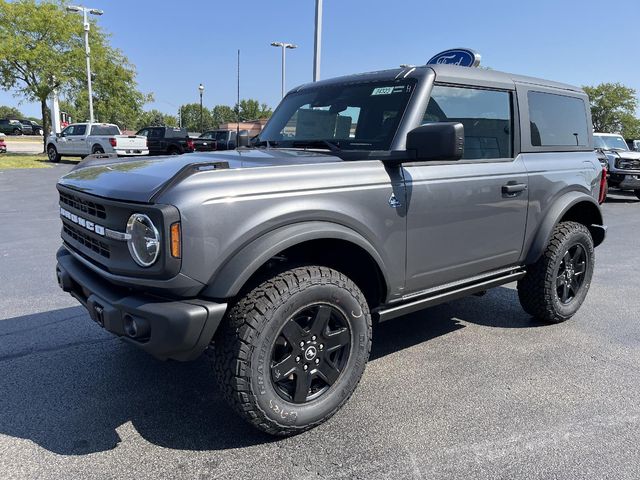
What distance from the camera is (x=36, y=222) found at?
878 centimetres

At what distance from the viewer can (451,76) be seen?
344 cm

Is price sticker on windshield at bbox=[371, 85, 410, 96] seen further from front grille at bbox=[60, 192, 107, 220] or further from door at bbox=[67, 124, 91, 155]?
door at bbox=[67, 124, 91, 155]

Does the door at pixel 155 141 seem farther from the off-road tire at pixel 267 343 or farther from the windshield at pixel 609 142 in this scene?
the off-road tire at pixel 267 343

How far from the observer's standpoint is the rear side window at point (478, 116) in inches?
133

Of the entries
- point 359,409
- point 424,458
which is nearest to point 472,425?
point 424,458

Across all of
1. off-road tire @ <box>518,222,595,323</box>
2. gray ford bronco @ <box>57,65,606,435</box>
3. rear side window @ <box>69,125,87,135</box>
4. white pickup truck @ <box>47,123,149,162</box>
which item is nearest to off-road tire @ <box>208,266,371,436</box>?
gray ford bronco @ <box>57,65,606,435</box>

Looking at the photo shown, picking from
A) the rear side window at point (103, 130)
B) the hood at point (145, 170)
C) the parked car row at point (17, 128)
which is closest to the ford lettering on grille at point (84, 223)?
the hood at point (145, 170)

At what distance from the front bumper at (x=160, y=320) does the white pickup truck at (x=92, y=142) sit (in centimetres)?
2103

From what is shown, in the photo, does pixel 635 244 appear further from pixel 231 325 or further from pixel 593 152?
pixel 231 325

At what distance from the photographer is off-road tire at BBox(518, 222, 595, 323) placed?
413 centimetres

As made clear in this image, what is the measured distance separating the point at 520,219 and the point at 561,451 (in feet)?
5.62

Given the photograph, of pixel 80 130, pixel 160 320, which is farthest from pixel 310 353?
pixel 80 130

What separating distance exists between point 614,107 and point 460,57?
43716 mm

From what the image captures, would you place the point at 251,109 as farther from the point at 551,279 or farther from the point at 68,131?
the point at 551,279
